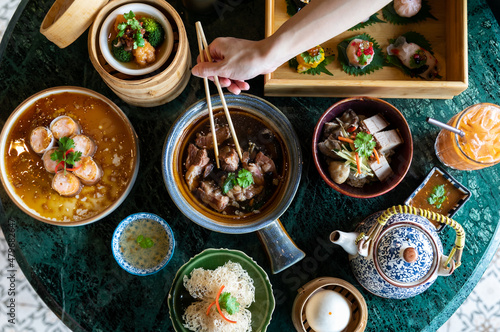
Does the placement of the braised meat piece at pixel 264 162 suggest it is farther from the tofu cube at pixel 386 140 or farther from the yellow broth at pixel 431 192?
the yellow broth at pixel 431 192

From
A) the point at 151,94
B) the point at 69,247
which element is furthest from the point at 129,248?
the point at 151,94

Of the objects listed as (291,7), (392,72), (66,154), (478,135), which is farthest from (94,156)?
(478,135)

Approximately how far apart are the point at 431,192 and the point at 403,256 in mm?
661

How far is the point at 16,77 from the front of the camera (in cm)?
214

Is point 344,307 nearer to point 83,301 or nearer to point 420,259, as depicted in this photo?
point 420,259

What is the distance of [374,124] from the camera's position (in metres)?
2.03

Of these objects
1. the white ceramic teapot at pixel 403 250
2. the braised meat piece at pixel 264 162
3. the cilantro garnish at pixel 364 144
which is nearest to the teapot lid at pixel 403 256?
the white ceramic teapot at pixel 403 250

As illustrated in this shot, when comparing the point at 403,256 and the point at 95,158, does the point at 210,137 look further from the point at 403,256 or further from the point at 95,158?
the point at 403,256

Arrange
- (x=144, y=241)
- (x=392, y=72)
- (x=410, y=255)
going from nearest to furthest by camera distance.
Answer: (x=410, y=255)
(x=144, y=241)
(x=392, y=72)

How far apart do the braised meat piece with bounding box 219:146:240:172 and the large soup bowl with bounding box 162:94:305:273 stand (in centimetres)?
23

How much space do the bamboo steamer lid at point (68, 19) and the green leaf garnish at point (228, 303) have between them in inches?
58.8

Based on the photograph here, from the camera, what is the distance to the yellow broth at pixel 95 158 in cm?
197

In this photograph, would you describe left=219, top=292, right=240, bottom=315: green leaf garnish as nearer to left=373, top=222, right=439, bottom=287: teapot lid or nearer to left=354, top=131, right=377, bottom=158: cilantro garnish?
left=373, top=222, right=439, bottom=287: teapot lid

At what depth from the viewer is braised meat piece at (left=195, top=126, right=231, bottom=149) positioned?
2071mm
